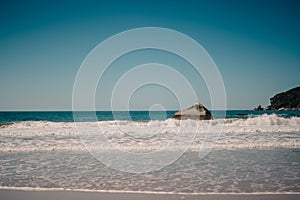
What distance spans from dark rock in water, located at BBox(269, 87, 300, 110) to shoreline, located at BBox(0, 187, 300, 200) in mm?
118280

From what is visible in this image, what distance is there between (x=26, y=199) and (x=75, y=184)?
111cm

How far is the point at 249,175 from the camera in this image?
620cm

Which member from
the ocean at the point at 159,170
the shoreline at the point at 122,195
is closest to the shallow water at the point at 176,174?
the ocean at the point at 159,170

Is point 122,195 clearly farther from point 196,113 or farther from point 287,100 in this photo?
point 287,100

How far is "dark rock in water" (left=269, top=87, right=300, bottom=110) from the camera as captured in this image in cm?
11019

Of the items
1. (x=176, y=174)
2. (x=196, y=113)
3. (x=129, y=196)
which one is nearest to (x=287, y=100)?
(x=196, y=113)

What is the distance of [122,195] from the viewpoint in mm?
4836

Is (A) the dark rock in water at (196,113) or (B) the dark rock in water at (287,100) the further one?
(B) the dark rock in water at (287,100)

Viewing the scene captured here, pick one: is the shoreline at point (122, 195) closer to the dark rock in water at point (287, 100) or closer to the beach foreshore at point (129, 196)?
the beach foreshore at point (129, 196)

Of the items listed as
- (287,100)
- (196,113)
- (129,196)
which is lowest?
(129,196)

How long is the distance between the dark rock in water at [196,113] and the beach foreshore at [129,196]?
83.9ft

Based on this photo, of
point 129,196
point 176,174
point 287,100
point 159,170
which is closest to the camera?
point 129,196

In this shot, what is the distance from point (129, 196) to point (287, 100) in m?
125

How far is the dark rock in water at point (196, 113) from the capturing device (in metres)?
30.3
